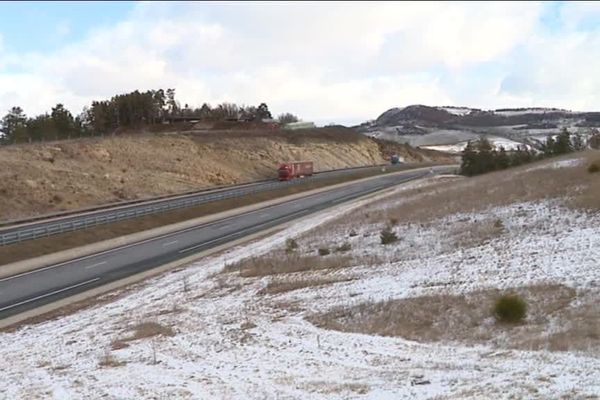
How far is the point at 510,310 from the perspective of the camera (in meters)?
13.0

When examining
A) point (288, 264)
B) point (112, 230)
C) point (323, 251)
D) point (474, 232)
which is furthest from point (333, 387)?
point (112, 230)

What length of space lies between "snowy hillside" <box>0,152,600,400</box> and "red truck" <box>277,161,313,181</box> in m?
64.3

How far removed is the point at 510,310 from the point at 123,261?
2611cm

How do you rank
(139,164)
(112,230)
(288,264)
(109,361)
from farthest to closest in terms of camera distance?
1. (139,164)
2. (112,230)
3. (288,264)
4. (109,361)

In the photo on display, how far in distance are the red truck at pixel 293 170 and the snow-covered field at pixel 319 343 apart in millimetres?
64885

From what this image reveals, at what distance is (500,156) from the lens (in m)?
73.7

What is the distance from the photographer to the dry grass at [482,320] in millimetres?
11586

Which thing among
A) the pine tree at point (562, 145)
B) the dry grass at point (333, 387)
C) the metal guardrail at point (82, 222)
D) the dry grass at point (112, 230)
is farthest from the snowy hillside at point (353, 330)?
the pine tree at point (562, 145)

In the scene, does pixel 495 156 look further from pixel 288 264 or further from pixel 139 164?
pixel 288 264

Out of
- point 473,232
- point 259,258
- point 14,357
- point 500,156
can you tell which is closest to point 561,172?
point 473,232

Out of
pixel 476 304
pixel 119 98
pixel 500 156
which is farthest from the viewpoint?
pixel 119 98

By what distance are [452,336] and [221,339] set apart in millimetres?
4948

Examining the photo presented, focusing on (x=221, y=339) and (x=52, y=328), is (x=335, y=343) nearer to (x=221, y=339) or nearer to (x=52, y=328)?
(x=221, y=339)

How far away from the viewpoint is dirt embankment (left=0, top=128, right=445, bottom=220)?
6028 centimetres
